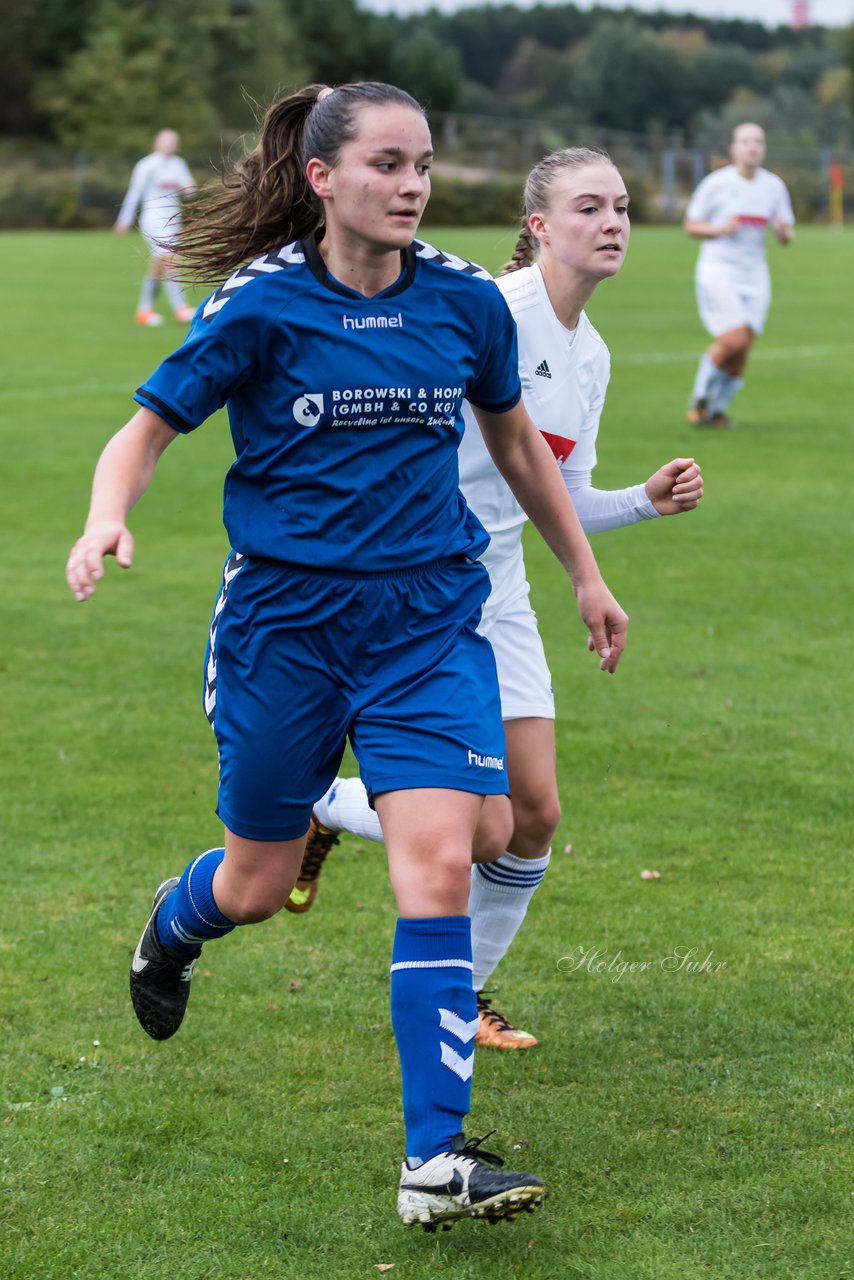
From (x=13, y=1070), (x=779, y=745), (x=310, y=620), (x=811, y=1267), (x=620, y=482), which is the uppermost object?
(x=310, y=620)

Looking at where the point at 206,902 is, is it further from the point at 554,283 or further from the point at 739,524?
the point at 739,524

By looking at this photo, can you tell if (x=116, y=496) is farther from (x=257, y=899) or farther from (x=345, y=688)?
(x=257, y=899)

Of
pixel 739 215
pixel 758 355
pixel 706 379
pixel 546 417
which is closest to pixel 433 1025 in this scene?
pixel 546 417

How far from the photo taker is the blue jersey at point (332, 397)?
3.70 meters

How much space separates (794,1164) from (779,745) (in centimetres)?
357

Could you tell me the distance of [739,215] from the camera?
1633 centimetres

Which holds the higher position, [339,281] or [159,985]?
[339,281]

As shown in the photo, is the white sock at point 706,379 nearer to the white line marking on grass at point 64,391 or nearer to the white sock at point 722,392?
the white sock at point 722,392

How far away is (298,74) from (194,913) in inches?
3244

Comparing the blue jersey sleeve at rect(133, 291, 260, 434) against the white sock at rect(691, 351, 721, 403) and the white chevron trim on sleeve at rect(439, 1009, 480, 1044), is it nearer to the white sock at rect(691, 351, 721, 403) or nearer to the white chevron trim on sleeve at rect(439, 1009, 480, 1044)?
the white chevron trim on sleeve at rect(439, 1009, 480, 1044)

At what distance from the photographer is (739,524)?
1205 cm

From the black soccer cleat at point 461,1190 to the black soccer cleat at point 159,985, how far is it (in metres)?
1.13

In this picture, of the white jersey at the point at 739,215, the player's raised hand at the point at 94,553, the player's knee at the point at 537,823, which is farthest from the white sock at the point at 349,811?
the white jersey at the point at 739,215

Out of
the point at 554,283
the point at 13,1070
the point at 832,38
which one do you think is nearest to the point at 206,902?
the point at 13,1070
